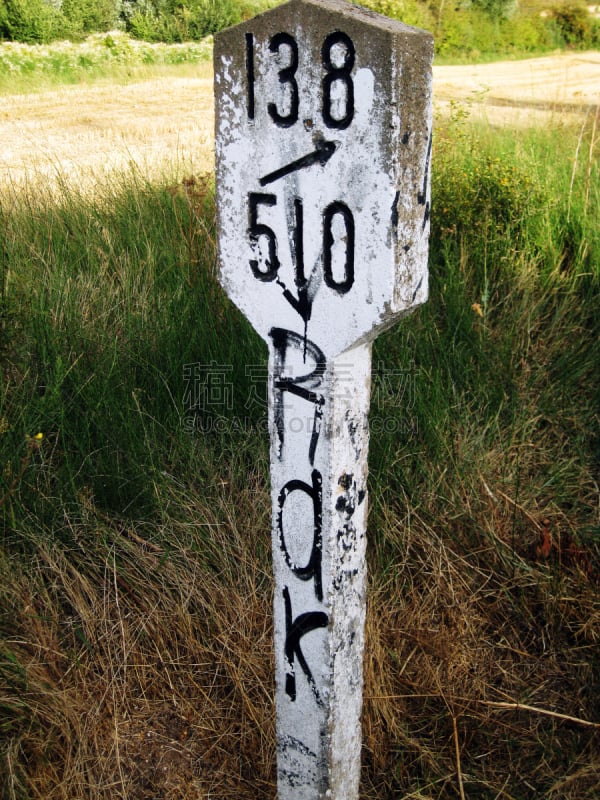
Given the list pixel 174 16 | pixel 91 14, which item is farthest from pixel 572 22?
pixel 91 14

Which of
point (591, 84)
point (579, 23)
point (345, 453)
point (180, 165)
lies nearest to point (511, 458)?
point (345, 453)

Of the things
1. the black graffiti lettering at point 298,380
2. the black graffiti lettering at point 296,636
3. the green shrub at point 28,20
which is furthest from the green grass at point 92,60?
the black graffiti lettering at point 296,636

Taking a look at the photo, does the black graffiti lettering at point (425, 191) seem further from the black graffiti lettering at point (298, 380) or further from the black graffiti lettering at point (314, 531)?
the black graffiti lettering at point (314, 531)

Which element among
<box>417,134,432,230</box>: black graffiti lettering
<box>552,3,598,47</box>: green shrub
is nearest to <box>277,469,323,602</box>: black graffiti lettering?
<box>417,134,432,230</box>: black graffiti lettering

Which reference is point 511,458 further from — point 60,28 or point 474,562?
point 60,28

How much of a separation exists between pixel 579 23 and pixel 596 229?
54.4 ft

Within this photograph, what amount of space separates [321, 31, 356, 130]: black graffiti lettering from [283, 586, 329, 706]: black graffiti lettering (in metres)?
0.77

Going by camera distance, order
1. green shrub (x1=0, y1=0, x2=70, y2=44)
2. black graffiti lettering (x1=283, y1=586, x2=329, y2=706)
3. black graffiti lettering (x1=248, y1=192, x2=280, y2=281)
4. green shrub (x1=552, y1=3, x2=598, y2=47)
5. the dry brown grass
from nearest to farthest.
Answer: black graffiti lettering (x1=248, y1=192, x2=280, y2=281)
black graffiti lettering (x1=283, y1=586, x2=329, y2=706)
the dry brown grass
green shrub (x1=0, y1=0, x2=70, y2=44)
green shrub (x1=552, y1=3, x2=598, y2=47)

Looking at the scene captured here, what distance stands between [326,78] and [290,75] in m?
0.06

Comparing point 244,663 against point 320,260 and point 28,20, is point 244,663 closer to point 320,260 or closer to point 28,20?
point 320,260

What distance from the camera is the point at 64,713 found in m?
1.69

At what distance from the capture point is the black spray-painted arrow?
3.55 feet

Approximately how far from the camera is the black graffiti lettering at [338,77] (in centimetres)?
102

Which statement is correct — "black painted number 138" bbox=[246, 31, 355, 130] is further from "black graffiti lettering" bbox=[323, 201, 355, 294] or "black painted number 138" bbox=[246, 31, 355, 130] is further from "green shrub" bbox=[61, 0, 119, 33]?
"green shrub" bbox=[61, 0, 119, 33]
